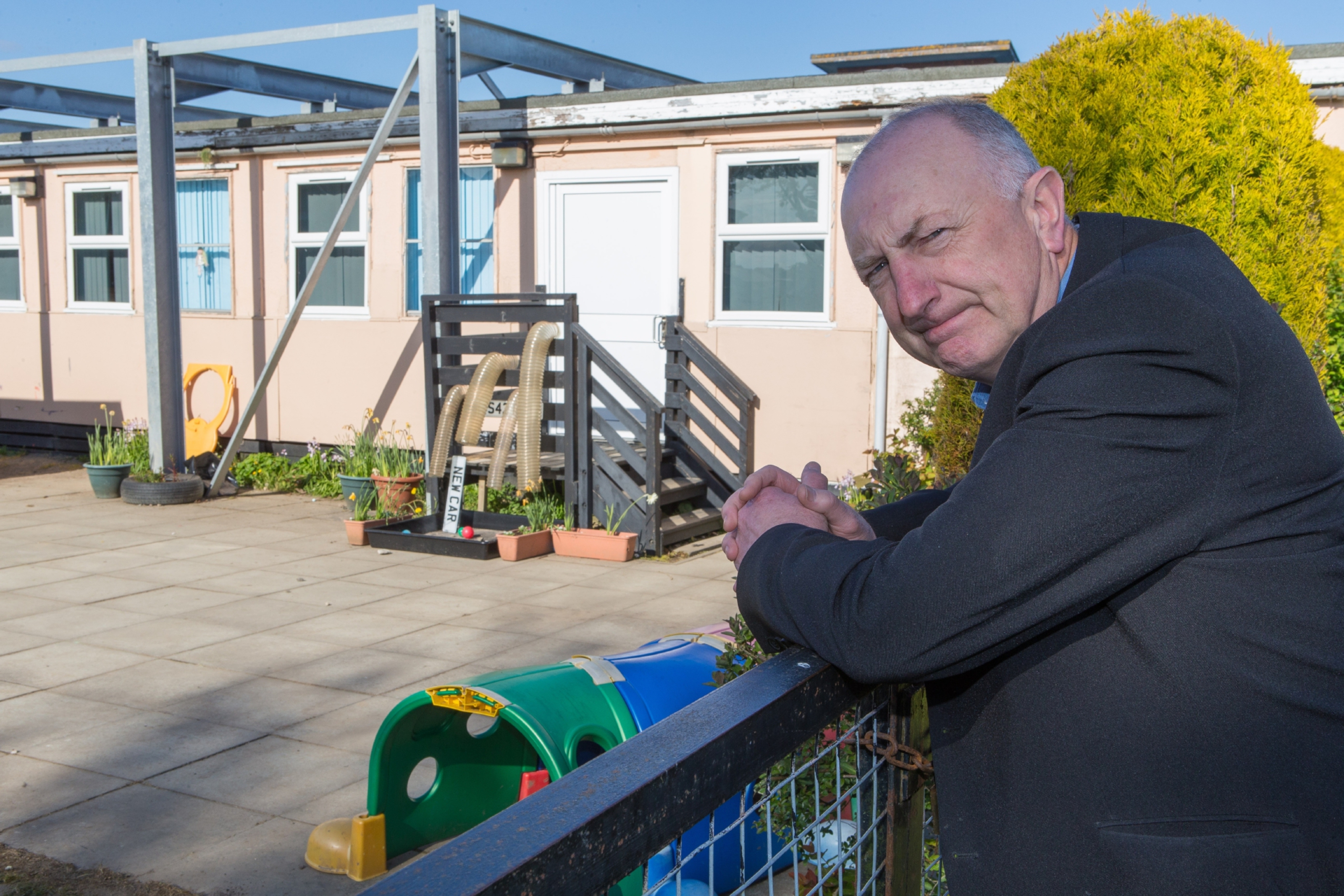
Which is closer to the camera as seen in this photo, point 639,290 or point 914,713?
point 914,713

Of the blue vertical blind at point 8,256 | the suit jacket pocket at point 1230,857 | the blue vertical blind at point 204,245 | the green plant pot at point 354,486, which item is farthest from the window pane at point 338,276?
the suit jacket pocket at point 1230,857

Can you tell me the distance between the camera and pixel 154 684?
534cm

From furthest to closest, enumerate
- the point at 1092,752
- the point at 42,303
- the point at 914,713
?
the point at 42,303
the point at 914,713
the point at 1092,752

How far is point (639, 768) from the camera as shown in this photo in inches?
39.4

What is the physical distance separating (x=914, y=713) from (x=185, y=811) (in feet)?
10.5

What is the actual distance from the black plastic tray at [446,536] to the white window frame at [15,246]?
24.9ft

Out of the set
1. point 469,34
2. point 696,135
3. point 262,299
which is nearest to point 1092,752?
point 696,135

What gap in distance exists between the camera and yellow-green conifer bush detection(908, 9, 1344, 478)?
14.4ft

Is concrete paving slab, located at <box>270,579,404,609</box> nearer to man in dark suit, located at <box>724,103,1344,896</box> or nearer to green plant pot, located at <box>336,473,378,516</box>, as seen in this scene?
green plant pot, located at <box>336,473,378,516</box>

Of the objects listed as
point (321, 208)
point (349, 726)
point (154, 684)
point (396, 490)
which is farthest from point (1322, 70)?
point (321, 208)

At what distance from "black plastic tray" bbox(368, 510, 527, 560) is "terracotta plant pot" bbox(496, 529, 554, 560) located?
0.46 ft

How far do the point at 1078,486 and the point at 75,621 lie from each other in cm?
676

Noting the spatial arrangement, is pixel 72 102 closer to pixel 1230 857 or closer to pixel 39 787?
pixel 39 787

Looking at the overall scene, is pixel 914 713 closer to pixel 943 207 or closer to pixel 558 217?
pixel 943 207
